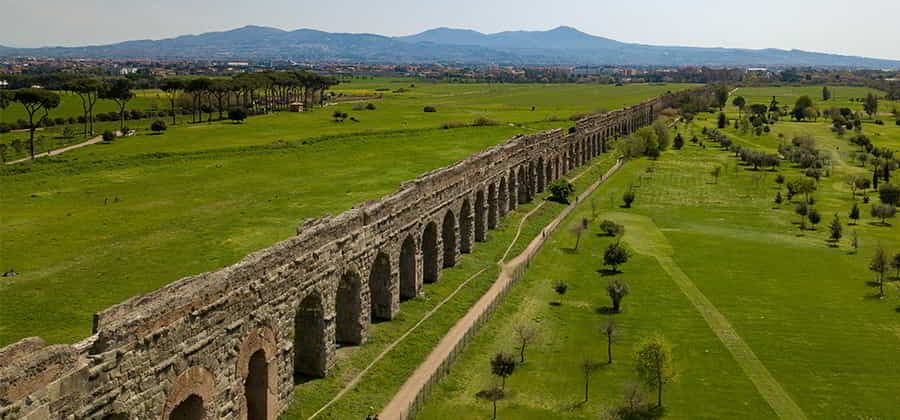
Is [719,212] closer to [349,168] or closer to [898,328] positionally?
[898,328]

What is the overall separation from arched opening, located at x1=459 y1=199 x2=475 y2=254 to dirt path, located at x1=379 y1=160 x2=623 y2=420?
264 centimetres

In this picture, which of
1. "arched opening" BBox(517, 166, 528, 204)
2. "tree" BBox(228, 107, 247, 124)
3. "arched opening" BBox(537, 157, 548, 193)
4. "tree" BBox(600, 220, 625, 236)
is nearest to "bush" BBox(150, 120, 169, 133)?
"tree" BBox(228, 107, 247, 124)

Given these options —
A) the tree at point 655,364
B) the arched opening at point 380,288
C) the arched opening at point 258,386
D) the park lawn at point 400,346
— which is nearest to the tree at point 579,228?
the park lawn at point 400,346

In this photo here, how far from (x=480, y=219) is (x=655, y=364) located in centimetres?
2020

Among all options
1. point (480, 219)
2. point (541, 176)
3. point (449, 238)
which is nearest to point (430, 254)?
point (449, 238)

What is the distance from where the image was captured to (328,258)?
894 inches

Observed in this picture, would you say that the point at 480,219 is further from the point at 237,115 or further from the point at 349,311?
the point at 237,115

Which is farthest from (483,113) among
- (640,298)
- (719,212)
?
(640,298)

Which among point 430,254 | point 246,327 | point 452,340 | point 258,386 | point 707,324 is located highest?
point 246,327

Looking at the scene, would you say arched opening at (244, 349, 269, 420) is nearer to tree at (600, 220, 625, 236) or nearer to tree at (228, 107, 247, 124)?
tree at (600, 220, 625, 236)

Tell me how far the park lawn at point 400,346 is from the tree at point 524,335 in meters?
2.58

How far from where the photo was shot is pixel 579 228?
1764 inches

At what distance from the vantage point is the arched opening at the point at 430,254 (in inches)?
1312

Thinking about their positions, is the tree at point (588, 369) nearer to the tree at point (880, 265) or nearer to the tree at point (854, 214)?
the tree at point (880, 265)
